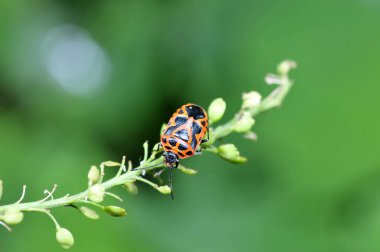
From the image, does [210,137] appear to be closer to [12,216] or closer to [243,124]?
[243,124]

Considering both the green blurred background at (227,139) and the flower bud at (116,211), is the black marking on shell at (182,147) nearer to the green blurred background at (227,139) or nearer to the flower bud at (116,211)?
the flower bud at (116,211)

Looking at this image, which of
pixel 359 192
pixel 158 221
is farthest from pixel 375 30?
pixel 158 221

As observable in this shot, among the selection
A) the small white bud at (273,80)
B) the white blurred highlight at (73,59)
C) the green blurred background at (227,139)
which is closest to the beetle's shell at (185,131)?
the small white bud at (273,80)

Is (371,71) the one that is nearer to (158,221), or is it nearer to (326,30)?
(326,30)

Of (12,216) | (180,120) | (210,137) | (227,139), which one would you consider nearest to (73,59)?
(227,139)

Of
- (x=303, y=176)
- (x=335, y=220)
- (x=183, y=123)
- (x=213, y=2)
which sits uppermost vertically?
(x=213, y=2)

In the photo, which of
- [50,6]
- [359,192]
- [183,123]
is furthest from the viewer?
[50,6]
